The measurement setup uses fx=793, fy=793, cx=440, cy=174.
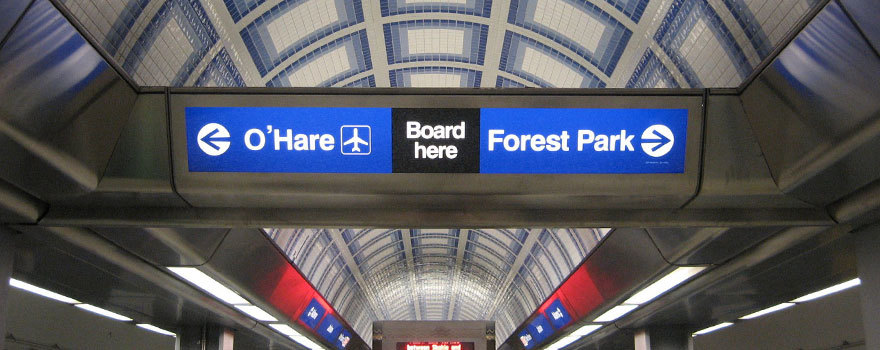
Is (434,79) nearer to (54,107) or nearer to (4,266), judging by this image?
(4,266)

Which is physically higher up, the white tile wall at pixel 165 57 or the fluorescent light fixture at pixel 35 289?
the white tile wall at pixel 165 57

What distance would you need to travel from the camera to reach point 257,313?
15.6m

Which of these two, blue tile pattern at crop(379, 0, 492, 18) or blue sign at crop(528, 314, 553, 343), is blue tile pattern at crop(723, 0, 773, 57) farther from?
blue sign at crop(528, 314, 553, 343)

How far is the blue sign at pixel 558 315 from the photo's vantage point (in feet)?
61.3

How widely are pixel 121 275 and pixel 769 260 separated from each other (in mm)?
8206

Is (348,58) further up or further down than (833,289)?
further up

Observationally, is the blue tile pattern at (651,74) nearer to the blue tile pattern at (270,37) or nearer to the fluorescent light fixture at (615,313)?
the blue tile pattern at (270,37)

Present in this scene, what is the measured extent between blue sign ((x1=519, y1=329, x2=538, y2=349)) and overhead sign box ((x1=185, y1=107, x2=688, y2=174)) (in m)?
19.6

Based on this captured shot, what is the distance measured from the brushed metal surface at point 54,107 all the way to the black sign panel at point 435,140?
83.8 inches

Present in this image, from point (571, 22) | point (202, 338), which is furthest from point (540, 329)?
point (571, 22)

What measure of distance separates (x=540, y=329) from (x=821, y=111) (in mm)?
18336

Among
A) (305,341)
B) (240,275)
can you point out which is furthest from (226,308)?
(305,341)

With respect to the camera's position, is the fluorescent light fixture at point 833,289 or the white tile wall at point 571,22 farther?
the fluorescent light fixture at point 833,289

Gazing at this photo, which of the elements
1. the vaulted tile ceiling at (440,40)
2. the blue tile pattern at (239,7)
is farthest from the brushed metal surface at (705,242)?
the blue tile pattern at (239,7)
